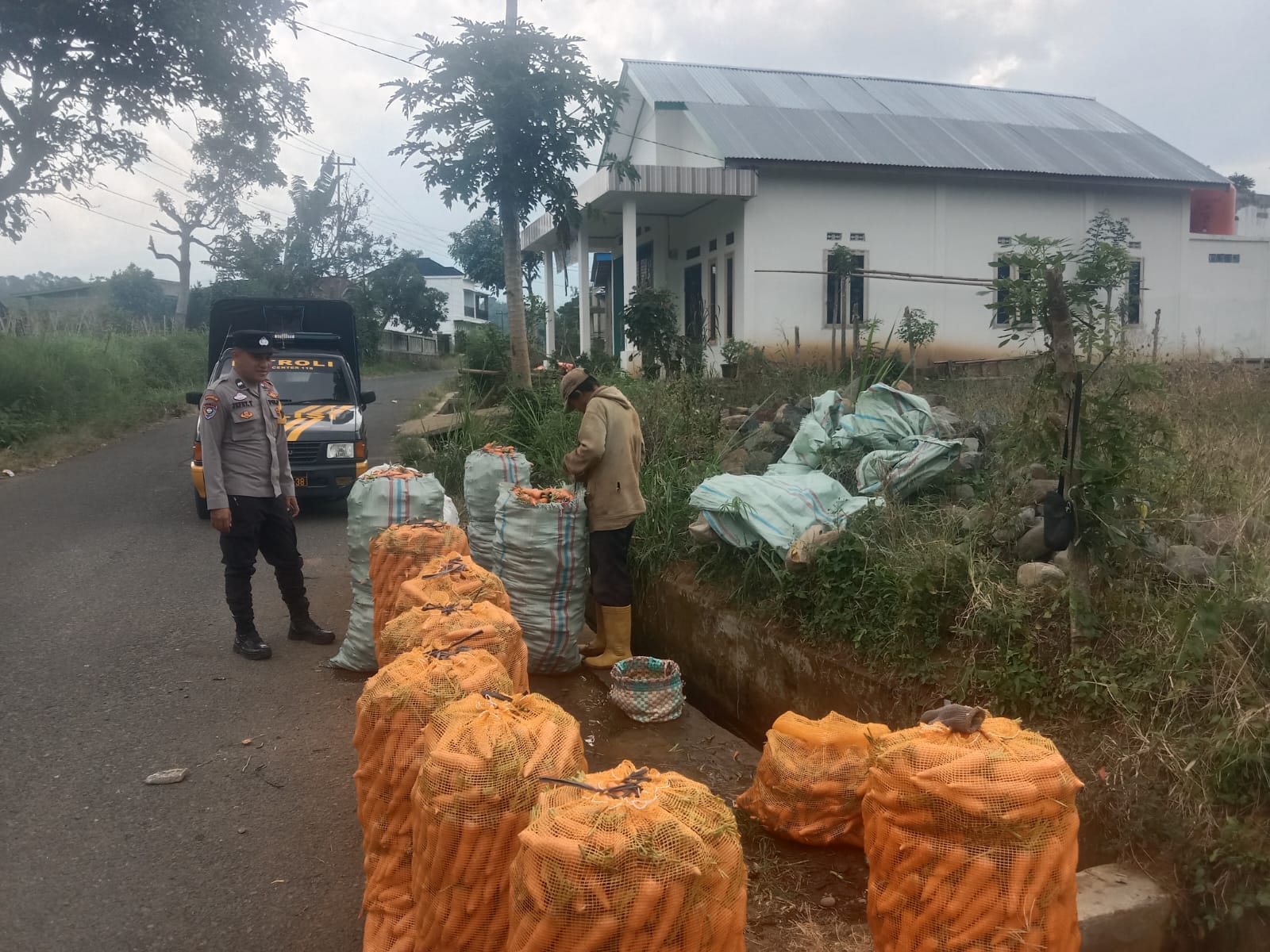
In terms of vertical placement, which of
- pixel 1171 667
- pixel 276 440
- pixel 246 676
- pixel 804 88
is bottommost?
pixel 246 676

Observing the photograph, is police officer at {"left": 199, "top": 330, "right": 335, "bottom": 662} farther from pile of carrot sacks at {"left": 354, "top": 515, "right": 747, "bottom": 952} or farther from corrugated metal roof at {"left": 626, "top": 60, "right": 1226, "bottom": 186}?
corrugated metal roof at {"left": 626, "top": 60, "right": 1226, "bottom": 186}

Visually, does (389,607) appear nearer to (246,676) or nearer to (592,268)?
(246,676)

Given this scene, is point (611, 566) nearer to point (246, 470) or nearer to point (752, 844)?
point (246, 470)

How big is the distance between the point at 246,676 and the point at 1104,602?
4385 millimetres

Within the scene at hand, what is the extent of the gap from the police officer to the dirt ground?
1.79 m

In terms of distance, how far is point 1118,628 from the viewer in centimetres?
344

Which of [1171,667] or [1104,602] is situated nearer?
[1171,667]

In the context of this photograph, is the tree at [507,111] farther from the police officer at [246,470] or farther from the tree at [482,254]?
the tree at [482,254]

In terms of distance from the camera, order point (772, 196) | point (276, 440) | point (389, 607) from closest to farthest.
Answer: point (389, 607)
point (276, 440)
point (772, 196)

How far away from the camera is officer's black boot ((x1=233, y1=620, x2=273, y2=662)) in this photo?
5.45 m

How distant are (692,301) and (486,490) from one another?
11198 millimetres

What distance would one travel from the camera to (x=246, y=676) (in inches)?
205

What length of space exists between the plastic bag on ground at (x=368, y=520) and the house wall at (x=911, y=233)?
9.52 m

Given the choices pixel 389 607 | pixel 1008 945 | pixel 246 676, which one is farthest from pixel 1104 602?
pixel 246 676
